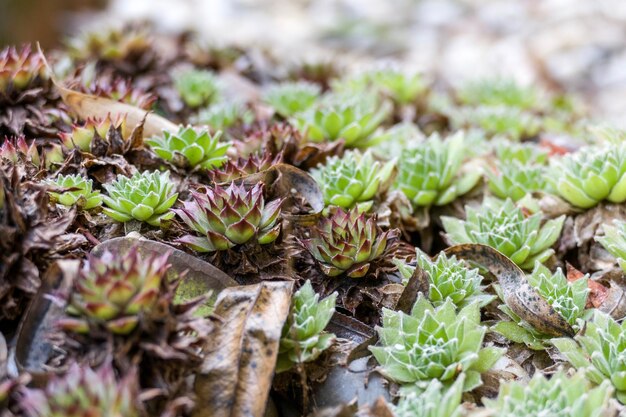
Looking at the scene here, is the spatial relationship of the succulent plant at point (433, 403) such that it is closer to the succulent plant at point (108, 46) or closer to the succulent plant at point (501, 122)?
the succulent plant at point (501, 122)

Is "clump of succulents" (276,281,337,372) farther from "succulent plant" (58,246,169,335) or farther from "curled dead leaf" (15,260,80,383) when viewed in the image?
"curled dead leaf" (15,260,80,383)

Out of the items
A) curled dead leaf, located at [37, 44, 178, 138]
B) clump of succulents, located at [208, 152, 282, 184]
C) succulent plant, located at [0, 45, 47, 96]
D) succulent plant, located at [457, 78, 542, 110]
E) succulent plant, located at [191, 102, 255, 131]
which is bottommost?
succulent plant, located at [457, 78, 542, 110]

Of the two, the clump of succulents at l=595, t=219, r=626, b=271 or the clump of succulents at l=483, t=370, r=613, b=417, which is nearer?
the clump of succulents at l=483, t=370, r=613, b=417

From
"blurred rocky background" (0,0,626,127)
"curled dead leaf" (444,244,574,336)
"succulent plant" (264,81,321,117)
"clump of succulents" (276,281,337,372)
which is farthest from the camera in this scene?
"blurred rocky background" (0,0,626,127)

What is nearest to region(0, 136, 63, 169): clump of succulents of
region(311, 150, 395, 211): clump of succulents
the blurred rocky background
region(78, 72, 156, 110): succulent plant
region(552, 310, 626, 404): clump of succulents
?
region(78, 72, 156, 110): succulent plant

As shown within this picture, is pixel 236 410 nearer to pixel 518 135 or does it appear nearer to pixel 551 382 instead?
pixel 551 382

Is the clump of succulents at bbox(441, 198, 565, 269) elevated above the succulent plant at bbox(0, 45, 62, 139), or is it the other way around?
the succulent plant at bbox(0, 45, 62, 139)

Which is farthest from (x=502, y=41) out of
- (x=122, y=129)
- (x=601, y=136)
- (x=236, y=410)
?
(x=236, y=410)
